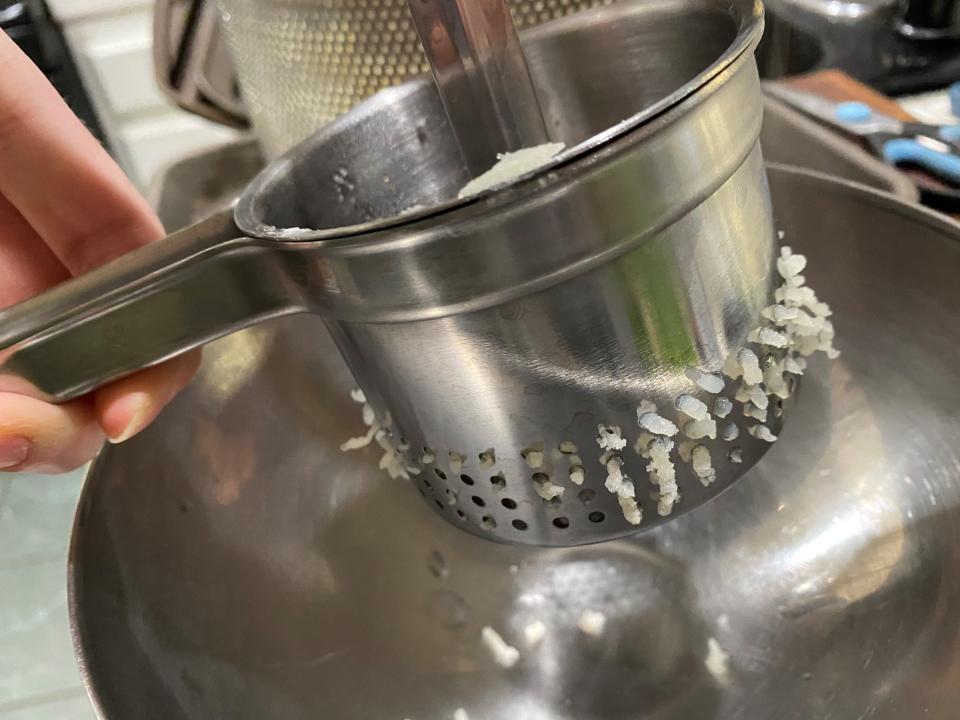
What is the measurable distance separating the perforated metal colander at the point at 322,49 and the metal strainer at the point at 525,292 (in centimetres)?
15

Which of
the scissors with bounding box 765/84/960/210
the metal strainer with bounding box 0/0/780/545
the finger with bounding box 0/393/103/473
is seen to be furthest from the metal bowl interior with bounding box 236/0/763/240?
the scissors with bounding box 765/84/960/210

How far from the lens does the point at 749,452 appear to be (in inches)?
11.4

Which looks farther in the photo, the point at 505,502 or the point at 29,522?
the point at 29,522

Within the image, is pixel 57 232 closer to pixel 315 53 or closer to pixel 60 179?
pixel 60 179

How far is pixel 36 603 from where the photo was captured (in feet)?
1.60

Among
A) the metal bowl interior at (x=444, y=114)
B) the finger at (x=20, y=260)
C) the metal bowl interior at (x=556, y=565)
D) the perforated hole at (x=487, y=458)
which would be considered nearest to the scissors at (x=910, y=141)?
the metal bowl interior at (x=556, y=565)

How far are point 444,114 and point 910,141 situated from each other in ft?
1.05

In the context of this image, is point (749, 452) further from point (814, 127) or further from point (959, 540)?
point (814, 127)

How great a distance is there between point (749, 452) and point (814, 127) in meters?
0.29

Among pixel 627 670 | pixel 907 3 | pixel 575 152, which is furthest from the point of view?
pixel 907 3

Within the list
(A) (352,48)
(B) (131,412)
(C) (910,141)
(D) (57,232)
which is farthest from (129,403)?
(C) (910,141)

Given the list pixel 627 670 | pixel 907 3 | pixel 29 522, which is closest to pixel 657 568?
pixel 627 670

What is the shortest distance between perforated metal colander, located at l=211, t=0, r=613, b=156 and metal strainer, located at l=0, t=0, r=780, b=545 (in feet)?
0.50

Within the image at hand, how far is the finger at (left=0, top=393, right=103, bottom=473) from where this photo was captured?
28 cm
